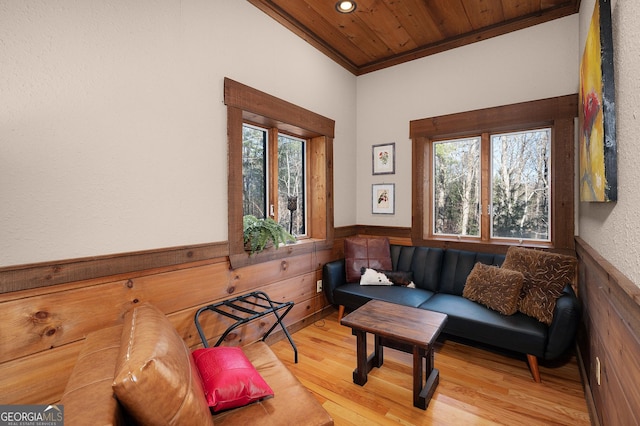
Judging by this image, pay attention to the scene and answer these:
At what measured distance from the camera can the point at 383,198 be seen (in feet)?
12.4

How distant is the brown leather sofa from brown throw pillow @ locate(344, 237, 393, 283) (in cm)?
206

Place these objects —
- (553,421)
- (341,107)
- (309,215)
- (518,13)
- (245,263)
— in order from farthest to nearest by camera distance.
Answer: (341,107) → (309,215) → (518,13) → (245,263) → (553,421)

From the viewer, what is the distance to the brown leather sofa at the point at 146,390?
797 mm

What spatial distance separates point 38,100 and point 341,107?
2.90 metres

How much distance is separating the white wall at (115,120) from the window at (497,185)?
235 cm

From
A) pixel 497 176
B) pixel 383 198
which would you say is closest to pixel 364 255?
pixel 383 198

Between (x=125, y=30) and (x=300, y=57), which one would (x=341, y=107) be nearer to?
(x=300, y=57)

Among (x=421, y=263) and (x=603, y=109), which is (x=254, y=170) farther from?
(x=603, y=109)

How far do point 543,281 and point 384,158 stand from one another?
2.12 metres

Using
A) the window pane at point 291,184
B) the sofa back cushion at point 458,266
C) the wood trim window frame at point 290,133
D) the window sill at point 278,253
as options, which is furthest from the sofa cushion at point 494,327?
the window pane at point 291,184

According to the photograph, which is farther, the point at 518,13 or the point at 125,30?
the point at 518,13

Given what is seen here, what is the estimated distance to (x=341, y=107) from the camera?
3.71m

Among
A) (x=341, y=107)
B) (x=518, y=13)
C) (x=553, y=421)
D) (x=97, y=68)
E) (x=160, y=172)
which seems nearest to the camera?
(x=97, y=68)

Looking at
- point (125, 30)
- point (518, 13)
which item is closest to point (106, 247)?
point (125, 30)
